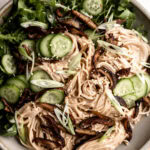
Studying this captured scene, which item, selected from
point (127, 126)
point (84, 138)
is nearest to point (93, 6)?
point (127, 126)

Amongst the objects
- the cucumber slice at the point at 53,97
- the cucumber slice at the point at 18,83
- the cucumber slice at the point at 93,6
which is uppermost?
the cucumber slice at the point at 93,6

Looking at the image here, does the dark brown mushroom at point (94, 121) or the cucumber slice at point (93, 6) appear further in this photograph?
the cucumber slice at point (93, 6)

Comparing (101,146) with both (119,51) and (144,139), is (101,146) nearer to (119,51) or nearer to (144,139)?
(144,139)

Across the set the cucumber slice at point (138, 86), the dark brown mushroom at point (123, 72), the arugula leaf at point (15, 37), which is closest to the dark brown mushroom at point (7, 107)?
the arugula leaf at point (15, 37)

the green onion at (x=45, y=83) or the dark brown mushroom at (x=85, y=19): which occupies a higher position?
the dark brown mushroom at (x=85, y=19)

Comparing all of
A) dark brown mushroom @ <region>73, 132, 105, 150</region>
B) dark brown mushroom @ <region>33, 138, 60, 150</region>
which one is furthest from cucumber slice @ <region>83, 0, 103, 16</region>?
dark brown mushroom @ <region>33, 138, 60, 150</region>

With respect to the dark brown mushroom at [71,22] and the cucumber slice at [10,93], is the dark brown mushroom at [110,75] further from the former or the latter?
the cucumber slice at [10,93]

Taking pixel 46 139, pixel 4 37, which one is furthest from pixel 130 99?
pixel 4 37

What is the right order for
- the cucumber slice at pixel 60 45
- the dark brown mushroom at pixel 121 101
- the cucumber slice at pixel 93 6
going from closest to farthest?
the cucumber slice at pixel 60 45, the dark brown mushroom at pixel 121 101, the cucumber slice at pixel 93 6
